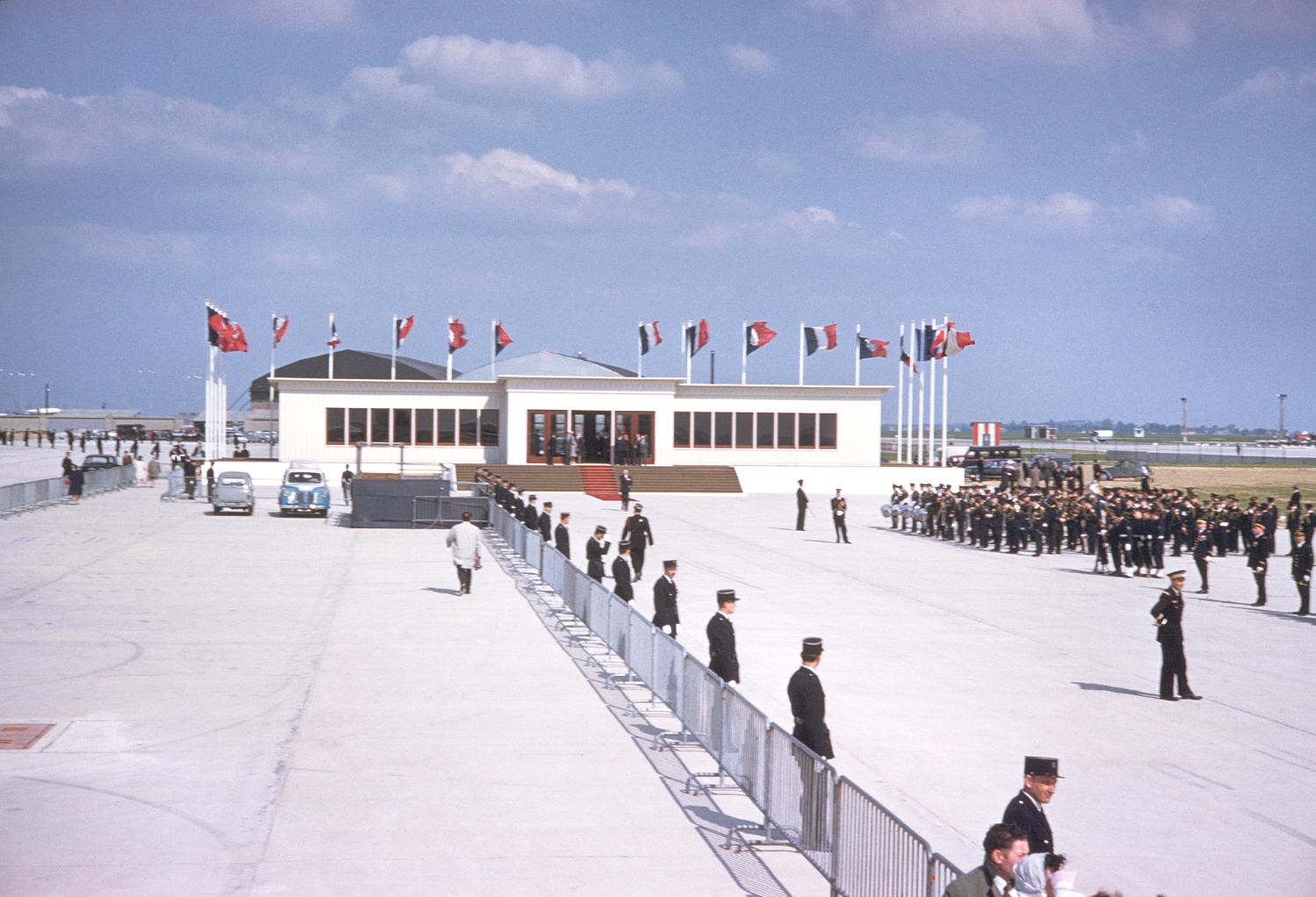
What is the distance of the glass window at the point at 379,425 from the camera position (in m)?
60.1

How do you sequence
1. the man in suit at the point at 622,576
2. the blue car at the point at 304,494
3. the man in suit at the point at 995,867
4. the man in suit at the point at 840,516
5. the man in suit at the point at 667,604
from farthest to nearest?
the blue car at the point at 304,494
the man in suit at the point at 840,516
the man in suit at the point at 622,576
the man in suit at the point at 667,604
the man in suit at the point at 995,867

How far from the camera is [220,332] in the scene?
193ft

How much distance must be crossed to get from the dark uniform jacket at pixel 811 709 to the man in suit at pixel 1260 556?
55.0ft

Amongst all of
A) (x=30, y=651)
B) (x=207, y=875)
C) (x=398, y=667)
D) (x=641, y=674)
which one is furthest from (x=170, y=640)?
(x=207, y=875)

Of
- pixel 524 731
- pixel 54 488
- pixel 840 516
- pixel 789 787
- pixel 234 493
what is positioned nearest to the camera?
pixel 789 787

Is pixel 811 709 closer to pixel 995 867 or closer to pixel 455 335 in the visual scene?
pixel 995 867

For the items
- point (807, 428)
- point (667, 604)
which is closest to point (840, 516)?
point (667, 604)

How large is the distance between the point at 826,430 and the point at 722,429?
203 inches

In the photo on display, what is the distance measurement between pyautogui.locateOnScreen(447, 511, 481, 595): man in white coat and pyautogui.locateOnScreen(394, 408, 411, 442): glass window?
121 ft

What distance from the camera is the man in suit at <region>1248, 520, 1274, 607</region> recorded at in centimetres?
2392

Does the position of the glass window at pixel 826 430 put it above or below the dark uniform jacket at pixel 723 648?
above

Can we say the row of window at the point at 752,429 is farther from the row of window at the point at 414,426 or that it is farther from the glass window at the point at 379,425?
the glass window at the point at 379,425

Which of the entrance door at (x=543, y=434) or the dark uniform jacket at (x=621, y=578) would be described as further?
the entrance door at (x=543, y=434)

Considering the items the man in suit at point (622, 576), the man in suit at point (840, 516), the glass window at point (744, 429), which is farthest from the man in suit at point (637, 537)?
the glass window at point (744, 429)
